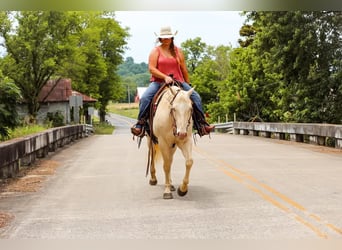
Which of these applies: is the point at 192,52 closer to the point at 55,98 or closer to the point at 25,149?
the point at 55,98

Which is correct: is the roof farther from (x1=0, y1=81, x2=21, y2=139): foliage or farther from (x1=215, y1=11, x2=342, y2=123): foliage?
(x1=0, y1=81, x2=21, y2=139): foliage

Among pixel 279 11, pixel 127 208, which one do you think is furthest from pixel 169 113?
pixel 279 11

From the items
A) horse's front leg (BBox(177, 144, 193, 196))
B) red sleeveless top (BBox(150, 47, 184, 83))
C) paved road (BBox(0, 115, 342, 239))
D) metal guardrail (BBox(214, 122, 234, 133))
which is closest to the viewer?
paved road (BBox(0, 115, 342, 239))

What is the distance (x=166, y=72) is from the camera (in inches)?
268

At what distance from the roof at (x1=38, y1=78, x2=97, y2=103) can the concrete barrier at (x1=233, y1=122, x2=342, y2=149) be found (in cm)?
1930

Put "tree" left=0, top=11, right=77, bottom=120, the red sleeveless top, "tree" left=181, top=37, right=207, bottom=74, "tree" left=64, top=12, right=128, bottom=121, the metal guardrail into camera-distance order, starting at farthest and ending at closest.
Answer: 1. "tree" left=64, top=12, right=128, bottom=121
2. "tree" left=0, top=11, right=77, bottom=120
3. "tree" left=181, top=37, right=207, bottom=74
4. the metal guardrail
5. the red sleeveless top

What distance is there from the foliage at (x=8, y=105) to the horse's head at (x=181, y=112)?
188 inches

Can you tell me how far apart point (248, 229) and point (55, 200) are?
258 centimetres

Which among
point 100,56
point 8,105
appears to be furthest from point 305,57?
point 100,56

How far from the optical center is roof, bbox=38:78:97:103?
38812 millimetres

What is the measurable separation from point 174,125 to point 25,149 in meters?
4.11

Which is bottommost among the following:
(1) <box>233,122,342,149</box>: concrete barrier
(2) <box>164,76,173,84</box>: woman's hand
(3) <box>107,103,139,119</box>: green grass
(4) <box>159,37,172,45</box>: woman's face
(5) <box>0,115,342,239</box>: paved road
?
(5) <box>0,115,342,239</box>: paved road

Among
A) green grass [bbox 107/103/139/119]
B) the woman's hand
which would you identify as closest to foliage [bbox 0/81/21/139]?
green grass [bbox 107/103/139/119]

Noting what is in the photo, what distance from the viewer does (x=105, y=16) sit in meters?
44.1
